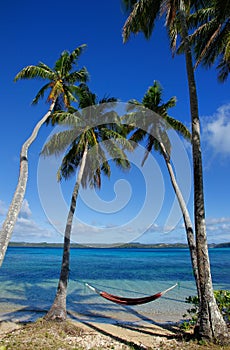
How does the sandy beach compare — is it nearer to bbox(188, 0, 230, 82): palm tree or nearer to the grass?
the grass

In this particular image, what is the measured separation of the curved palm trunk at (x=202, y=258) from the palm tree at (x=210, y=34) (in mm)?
1383

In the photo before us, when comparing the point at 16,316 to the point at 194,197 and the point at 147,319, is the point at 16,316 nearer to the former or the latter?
the point at 147,319

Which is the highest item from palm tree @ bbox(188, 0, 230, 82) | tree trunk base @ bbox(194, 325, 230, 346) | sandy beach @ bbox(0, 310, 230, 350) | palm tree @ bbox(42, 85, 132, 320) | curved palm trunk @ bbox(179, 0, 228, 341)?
palm tree @ bbox(188, 0, 230, 82)

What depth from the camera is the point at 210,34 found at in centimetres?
609

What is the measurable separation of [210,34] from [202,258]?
534 centimetres

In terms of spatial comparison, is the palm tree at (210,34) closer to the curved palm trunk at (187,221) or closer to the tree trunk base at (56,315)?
the curved palm trunk at (187,221)

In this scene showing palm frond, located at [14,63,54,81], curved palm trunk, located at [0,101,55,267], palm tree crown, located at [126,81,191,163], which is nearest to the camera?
curved palm trunk, located at [0,101,55,267]

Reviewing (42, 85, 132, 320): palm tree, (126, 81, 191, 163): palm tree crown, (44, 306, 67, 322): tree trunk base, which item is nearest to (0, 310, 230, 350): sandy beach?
(44, 306, 67, 322): tree trunk base

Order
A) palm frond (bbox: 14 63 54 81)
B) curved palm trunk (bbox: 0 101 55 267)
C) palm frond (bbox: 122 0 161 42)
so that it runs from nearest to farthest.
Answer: curved palm trunk (bbox: 0 101 55 267), palm frond (bbox: 122 0 161 42), palm frond (bbox: 14 63 54 81)

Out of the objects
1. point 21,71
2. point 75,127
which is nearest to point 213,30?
point 75,127

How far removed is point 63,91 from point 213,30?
4680 mm

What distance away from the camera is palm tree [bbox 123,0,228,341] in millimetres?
4410

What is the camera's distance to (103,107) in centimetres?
871

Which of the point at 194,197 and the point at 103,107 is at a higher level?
the point at 103,107
